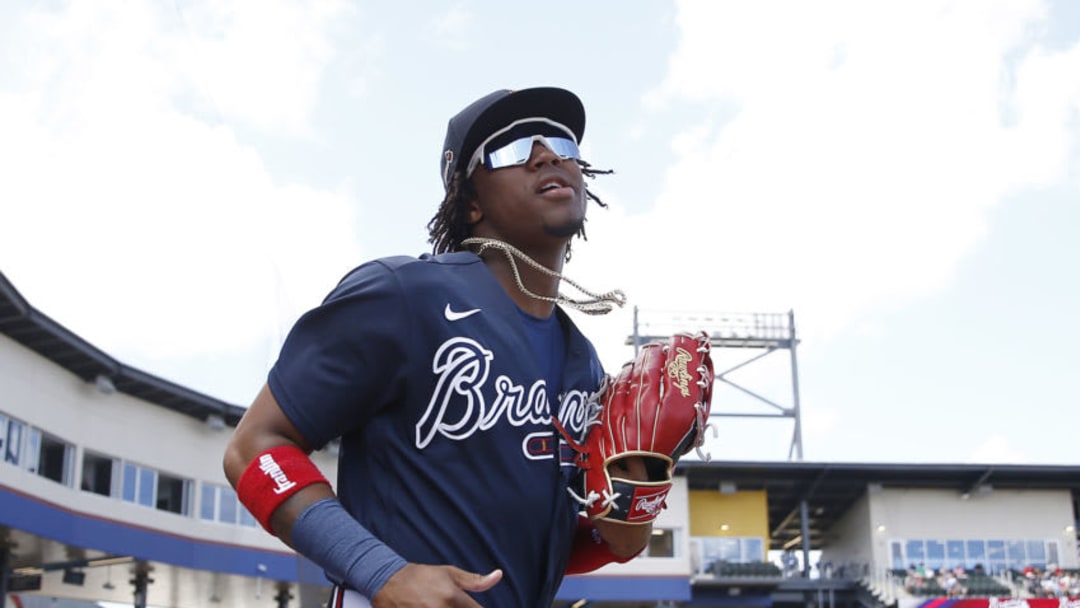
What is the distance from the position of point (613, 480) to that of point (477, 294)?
0.59 meters

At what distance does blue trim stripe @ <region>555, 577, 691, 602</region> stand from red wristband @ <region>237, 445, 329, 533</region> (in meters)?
42.8

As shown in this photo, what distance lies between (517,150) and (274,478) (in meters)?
1.16

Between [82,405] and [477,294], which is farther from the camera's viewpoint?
[82,405]

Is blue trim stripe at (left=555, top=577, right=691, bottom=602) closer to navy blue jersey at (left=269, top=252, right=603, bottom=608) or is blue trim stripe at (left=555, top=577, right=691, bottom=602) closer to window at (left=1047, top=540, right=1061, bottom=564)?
window at (left=1047, top=540, right=1061, bottom=564)

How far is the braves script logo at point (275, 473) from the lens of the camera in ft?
9.18

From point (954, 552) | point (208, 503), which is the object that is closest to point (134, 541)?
point (208, 503)

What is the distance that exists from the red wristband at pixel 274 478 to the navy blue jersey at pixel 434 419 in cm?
12

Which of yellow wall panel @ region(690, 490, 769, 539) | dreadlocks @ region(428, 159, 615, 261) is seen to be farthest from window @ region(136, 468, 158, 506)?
dreadlocks @ region(428, 159, 615, 261)

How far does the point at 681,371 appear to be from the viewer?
327 cm

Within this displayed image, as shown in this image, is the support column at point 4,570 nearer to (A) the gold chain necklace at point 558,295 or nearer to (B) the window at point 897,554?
(A) the gold chain necklace at point 558,295

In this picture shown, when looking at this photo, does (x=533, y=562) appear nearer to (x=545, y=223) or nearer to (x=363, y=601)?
(x=363, y=601)

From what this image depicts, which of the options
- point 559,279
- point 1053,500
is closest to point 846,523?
point 1053,500

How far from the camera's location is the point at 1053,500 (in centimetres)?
5031

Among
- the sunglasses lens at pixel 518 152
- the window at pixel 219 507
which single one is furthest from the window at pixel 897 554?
the sunglasses lens at pixel 518 152
